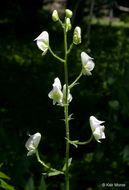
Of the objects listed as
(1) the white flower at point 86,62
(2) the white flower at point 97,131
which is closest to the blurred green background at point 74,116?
(2) the white flower at point 97,131

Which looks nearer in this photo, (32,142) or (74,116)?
(32,142)

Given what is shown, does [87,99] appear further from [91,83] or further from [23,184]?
[23,184]

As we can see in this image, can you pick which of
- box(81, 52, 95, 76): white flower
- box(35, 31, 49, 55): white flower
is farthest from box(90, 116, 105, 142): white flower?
box(35, 31, 49, 55): white flower

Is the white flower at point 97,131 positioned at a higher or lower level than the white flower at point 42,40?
lower

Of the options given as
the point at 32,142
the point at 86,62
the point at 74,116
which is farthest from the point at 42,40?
the point at 74,116

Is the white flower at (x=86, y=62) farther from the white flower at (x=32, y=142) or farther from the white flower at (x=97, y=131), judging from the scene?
the white flower at (x=32, y=142)

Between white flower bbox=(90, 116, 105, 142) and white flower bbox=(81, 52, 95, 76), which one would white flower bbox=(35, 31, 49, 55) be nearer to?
white flower bbox=(81, 52, 95, 76)

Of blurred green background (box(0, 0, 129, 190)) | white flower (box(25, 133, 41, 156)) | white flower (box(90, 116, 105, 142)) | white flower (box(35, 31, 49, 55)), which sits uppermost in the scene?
white flower (box(35, 31, 49, 55))

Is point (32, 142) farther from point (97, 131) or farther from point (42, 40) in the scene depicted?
point (42, 40)

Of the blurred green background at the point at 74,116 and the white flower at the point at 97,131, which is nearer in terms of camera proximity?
the white flower at the point at 97,131

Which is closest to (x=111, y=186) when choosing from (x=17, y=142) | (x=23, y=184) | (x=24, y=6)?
(x=23, y=184)

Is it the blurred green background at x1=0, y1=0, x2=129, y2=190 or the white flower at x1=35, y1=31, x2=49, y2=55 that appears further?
the blurred green background at x1=0, y1=0, x2=129, y2=190
